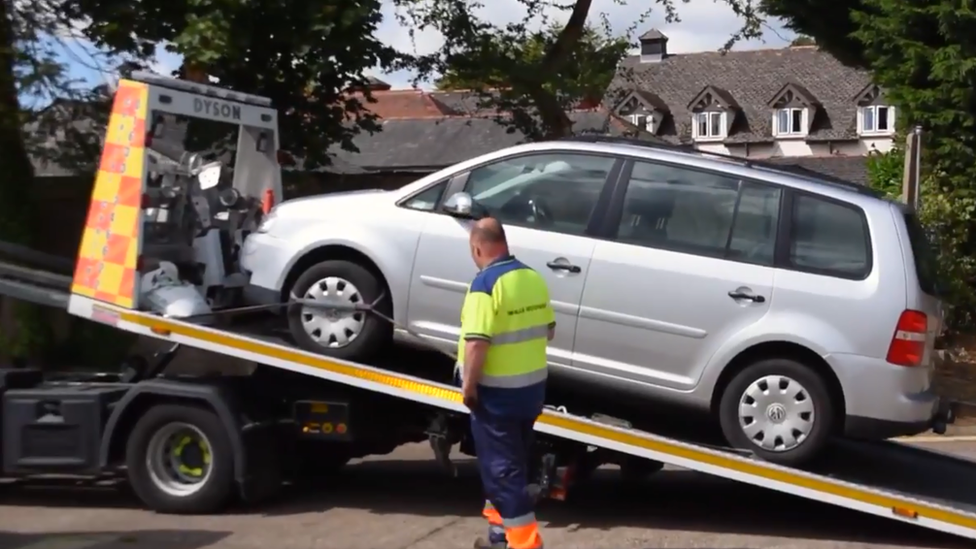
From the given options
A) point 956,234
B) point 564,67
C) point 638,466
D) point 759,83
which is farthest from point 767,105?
point 638,466

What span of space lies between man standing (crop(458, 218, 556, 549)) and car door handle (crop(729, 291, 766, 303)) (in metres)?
1.37

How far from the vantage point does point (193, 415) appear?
335 inches

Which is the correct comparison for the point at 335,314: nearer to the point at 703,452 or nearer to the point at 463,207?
the point at 463,207

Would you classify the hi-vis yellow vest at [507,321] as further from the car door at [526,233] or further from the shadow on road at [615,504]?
the shadow on road at [615,504]

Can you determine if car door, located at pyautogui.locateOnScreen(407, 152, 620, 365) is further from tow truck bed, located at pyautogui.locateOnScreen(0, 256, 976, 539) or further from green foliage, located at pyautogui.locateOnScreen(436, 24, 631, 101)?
green foliage, located at pyautogui.locateOnScreen(436, 24, 631, 101)

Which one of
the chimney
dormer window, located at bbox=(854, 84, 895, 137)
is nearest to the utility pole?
dormer window, located at bbox=(854, 84, 895, 137)

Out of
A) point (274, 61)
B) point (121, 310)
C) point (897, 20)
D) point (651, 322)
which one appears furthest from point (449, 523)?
point (897, 20)

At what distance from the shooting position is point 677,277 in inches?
304

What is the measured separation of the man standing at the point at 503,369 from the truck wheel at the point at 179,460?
235cm

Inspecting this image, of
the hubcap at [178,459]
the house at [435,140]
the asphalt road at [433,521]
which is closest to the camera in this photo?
the asphalt road at [433,521]

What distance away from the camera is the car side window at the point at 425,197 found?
8312mm

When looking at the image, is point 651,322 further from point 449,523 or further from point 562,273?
point 449,523

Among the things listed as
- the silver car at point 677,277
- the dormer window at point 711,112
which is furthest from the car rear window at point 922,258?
the dormer window at point 711,112

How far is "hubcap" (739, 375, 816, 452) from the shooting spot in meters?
7.51
